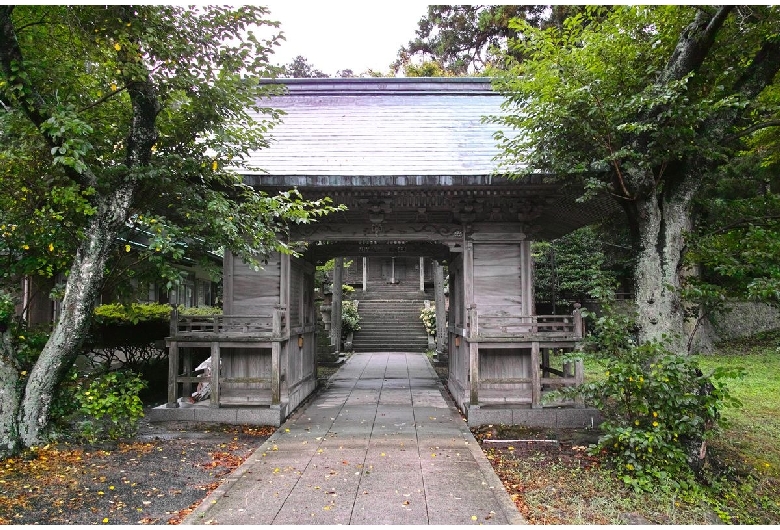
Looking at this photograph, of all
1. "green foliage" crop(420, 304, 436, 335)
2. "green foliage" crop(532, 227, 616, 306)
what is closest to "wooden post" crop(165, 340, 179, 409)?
"green foliage" crop(532, 227, 616, 306)

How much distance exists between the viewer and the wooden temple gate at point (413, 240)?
8.16 meters

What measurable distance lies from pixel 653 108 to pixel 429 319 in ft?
56.2

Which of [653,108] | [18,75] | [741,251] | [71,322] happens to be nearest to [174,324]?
[71,322]

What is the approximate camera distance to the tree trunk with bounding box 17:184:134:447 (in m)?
5.79

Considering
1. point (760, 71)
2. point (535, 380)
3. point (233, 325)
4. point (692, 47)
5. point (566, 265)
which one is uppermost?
point (692, 47)

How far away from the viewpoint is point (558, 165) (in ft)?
21.0

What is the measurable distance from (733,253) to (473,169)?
4.18m

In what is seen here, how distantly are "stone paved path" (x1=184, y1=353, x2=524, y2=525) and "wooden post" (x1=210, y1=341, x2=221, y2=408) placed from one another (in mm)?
1230

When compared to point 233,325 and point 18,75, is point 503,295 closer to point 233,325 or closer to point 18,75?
point 233,325

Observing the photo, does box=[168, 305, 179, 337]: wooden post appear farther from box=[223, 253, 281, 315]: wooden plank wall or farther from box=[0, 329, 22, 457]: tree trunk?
box=[0, 329, 22, 457]: tree trunk

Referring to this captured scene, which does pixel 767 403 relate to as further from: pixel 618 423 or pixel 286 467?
pixel 286 467

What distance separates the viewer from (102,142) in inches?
257

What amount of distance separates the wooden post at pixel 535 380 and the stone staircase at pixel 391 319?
13.1 meters

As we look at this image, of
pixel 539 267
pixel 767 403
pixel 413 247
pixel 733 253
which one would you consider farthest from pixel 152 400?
pixel 539 267
